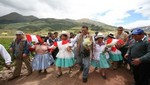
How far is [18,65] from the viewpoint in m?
8.85

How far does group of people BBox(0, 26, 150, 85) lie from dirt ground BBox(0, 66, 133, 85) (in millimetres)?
244

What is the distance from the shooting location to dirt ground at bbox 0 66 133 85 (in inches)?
279

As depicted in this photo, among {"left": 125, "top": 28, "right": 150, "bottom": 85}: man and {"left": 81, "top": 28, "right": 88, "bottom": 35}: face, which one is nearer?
{"left": 125, "top": 28, "right": 150, "bottom": 85}: man

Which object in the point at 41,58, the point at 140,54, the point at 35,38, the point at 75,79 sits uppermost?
the point at 35,38

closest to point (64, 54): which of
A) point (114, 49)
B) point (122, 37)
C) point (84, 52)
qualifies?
point (84, 52)

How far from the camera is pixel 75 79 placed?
23.9ft

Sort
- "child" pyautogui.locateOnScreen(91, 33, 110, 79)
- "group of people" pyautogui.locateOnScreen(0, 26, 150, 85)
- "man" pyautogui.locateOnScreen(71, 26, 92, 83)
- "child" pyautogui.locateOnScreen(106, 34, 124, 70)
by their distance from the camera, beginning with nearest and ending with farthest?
"group of people" pyautogui.locateOnScreen(0, 26, 150, 85) → "man" pyautogui.locateOnScreen(71, 26, 92, 83) → "child" pyautogui.locateOnScreen(91, 33, 110, 79) → "child" pyautogui.locateOnScreen(106, 34, 124, 70)

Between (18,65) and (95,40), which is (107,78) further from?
(18,65)

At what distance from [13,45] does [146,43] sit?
20.3ft

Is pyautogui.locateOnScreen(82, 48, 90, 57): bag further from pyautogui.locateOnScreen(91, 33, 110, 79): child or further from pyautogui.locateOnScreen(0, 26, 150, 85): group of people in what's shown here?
pyautogui.locateOnScreen(91, 33, 110, 79): child

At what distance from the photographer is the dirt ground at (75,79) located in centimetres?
709

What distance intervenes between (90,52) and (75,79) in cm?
129

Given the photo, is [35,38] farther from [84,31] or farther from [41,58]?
[84,31]

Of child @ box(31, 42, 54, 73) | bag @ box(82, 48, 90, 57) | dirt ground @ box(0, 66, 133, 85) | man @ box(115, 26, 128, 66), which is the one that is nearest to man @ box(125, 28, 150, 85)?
dirt ground @ box(0, 66, 133, 85)
